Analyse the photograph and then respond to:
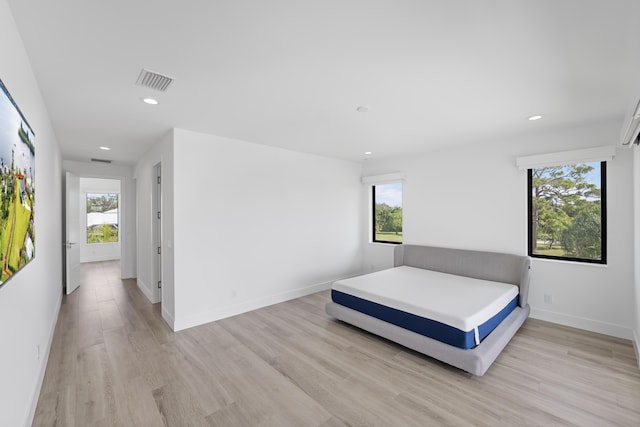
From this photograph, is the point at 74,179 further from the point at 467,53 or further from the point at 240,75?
the point at 467,53

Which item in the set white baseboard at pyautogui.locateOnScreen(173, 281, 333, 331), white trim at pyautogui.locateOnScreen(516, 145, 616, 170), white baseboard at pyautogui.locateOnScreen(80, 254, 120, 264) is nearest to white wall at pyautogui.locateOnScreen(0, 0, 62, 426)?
white baseboard at pyautogui.locateOnScreen(173, 281, 333, 331)

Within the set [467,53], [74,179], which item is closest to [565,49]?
[467,53]

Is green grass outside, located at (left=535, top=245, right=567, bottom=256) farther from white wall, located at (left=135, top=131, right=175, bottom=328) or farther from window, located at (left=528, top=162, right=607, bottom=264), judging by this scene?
white wall, located at (left=135, top=131, right=175, bottom=328)

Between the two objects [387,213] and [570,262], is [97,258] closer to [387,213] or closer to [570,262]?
[387,213]

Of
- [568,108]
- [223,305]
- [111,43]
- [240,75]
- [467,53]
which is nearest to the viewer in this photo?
[111,43]

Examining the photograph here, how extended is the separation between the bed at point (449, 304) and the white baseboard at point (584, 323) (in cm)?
38

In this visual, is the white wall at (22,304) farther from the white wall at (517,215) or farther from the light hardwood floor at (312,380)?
the white wall at (517,215)

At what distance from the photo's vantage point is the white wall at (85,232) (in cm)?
833

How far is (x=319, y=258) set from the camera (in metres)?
5.18

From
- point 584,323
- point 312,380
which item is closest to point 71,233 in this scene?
point 312,380

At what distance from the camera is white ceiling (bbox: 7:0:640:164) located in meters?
1.50

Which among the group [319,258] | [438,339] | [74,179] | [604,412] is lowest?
[604,412]

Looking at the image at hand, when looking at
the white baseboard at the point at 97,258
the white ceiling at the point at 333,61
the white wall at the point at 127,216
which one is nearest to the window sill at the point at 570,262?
the white ceiling at the point at 333,61

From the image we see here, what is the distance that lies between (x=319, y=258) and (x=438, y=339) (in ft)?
9.09
